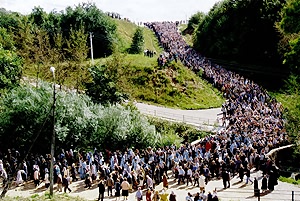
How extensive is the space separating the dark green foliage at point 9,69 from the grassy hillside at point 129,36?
26891mm

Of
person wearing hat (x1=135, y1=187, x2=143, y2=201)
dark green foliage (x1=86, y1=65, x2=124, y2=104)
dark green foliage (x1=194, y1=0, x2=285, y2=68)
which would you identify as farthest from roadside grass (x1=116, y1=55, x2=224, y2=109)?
person wearing hat (x1=135, y1=187, x2=143, y2=201)

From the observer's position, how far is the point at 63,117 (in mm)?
31062

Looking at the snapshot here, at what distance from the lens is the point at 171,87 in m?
50.0

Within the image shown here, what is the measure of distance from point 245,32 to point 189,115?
857 inches

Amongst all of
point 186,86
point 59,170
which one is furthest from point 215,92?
point 59,170

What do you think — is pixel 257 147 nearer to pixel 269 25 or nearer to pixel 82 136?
pixel 82 136

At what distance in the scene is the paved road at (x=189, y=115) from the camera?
39688 mm

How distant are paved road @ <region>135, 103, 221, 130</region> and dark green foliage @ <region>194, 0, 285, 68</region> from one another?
1746cm

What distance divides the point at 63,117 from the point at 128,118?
5349 mm

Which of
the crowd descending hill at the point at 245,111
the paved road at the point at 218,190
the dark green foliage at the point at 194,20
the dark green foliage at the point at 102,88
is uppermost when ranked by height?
the dark green foliage at the point at 194,20

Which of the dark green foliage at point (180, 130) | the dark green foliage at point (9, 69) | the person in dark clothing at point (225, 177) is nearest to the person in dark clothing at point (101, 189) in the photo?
the person in dark clothing at point (225, 177)

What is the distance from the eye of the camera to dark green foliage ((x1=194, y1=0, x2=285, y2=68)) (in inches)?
2295

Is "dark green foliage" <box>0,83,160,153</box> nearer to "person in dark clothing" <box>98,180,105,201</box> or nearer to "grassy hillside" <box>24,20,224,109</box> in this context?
"person in dark clothing" <box>98,180,105,201</box>

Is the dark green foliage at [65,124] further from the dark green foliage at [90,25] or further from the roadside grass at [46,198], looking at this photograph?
the dark green foliage at [90,25]
